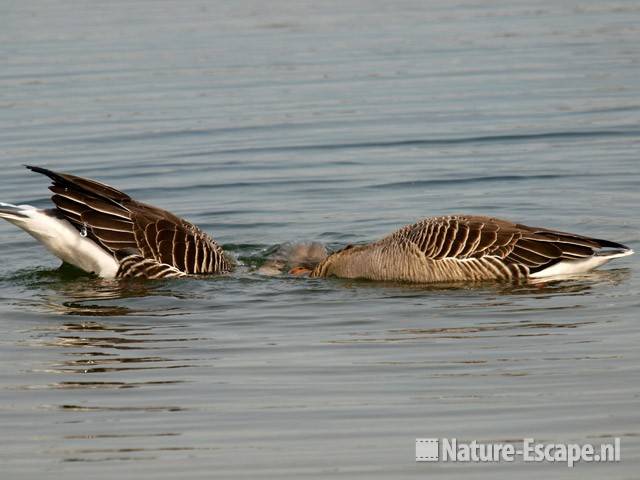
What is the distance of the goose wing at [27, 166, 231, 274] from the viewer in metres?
13.8

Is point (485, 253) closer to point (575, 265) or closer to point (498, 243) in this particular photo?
point (498, 243)

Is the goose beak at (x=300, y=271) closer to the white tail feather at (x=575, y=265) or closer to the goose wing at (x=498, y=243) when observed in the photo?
the goose wing at (x=498, y=243)

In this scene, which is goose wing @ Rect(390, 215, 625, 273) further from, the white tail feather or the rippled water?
the rippled water

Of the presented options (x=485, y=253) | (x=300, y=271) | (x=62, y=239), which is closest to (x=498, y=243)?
(x=485, y=253)

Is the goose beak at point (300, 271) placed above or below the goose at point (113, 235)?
below

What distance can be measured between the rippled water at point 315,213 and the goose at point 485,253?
268 millimetres

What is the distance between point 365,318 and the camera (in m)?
12.2

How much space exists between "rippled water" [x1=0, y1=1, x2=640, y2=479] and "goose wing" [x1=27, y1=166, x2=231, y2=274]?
325 mm

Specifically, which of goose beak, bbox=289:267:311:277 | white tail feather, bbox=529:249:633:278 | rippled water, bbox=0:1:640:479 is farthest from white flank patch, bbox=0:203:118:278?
white tail feather, bbox=529:249:633:278

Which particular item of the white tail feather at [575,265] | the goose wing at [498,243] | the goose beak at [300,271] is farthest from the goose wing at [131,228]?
the white tail feather at [575,265]

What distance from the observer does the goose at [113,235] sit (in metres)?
13.8

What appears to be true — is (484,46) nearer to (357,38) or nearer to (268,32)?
(357,38)

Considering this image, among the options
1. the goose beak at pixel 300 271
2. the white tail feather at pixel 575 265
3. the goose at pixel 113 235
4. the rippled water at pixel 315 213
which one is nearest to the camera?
the rippled water at pixel 315 213

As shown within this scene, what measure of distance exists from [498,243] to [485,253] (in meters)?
0.18
